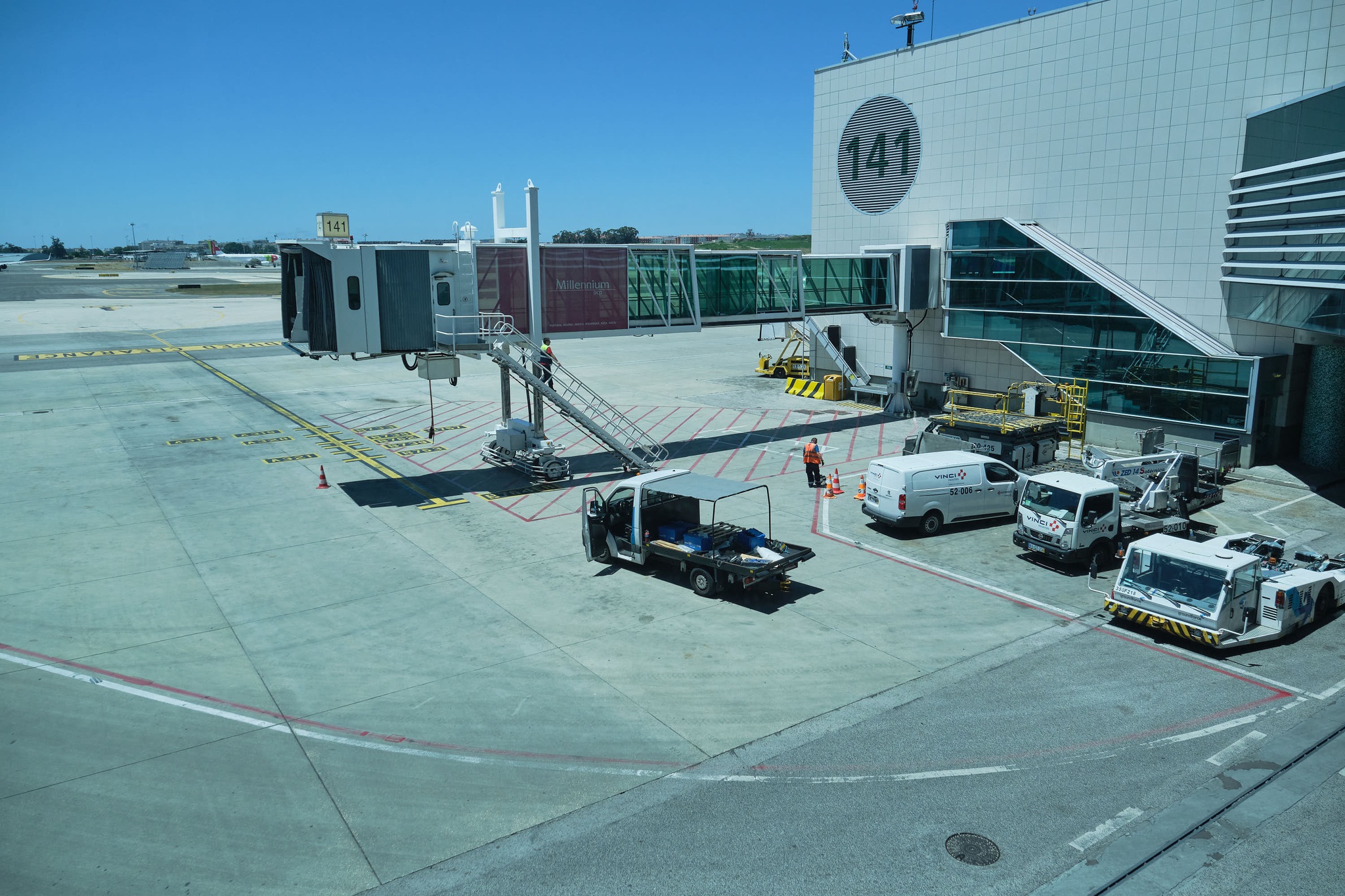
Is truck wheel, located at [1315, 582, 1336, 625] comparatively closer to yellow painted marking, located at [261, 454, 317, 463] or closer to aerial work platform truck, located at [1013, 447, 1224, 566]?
aerial work platform truck, located at [1013, 447, 1224, 566]

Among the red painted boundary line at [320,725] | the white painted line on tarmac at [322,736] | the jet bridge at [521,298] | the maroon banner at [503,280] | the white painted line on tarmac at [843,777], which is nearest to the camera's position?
the white painted line on tarmac at [843,777]

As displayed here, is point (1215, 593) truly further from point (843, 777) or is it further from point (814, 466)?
point (814, 466)

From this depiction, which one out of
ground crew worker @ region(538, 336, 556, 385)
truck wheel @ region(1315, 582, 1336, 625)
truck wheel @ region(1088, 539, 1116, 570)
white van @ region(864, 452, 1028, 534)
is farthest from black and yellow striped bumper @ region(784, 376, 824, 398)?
truck wheel @ region(1315, 582, 1336, 625)

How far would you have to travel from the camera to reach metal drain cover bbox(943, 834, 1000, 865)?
9.87 meters

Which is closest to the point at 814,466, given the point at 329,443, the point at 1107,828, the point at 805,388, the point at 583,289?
the point at 583,289

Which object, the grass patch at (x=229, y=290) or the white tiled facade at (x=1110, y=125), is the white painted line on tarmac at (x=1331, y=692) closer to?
the white tiled facade at (x=1110, y=125)

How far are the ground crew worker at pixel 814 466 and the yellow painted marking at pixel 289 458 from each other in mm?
17417

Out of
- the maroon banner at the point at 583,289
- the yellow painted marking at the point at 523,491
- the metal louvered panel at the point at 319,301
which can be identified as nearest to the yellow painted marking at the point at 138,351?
the metal louvered panel at the point at 319,301

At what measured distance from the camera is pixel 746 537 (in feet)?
60.7

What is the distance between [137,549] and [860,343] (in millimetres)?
31867

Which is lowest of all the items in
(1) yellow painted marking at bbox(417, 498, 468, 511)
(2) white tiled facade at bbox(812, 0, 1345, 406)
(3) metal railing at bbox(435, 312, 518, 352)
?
(1) yellow painted marking at bbox(417, 498, 468, 511)

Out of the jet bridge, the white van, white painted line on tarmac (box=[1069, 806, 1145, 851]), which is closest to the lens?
white painted line on tarmac (box=[1069, 806, 1145, 851])

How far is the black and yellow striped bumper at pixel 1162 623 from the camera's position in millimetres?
15102

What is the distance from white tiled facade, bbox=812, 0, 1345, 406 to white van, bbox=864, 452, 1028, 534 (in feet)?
41.2
